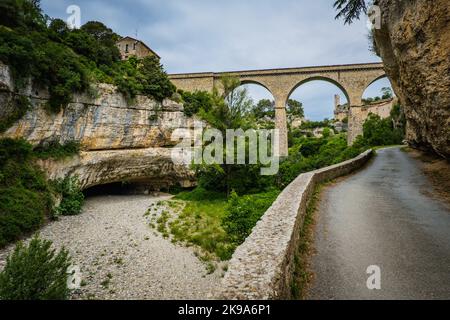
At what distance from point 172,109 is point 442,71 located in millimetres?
19483

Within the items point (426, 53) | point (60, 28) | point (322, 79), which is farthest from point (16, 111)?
point (322, 79)

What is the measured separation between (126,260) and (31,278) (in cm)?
435

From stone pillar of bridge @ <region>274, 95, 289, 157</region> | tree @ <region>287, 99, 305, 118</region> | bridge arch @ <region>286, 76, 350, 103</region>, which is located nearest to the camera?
bridge arch @ <region>286, 76, 350, 103</region>

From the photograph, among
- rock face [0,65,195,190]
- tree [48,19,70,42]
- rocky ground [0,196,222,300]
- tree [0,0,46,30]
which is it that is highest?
tree [48,19,70,42]

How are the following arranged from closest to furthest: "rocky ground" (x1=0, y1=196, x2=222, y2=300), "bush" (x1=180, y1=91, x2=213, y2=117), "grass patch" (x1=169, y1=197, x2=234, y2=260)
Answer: "rocky ground" (x1=0, y1=196, x2=222, y2=300) < "grass patch" (x1=169, y1=197, x2=234, y2=260) < "bush" (x1=180, y1=91, x2=213, y2=117)

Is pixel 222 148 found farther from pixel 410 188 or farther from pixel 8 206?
pixel 8 206

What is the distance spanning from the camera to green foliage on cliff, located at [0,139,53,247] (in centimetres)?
1066

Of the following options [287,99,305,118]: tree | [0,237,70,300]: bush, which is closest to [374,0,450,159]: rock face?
[0,237,70,300]: bush

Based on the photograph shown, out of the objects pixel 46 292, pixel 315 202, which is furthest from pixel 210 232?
pixel 46 292

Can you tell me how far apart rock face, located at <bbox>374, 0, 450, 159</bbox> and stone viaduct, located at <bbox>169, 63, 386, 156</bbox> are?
20.6 metres

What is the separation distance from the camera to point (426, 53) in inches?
266

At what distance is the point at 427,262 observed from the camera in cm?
419

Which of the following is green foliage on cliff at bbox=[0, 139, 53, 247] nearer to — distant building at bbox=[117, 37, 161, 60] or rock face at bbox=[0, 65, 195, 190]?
rock face at bbox=[0, 65, 195, 190]

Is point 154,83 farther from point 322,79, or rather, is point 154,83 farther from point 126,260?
point 322,79
